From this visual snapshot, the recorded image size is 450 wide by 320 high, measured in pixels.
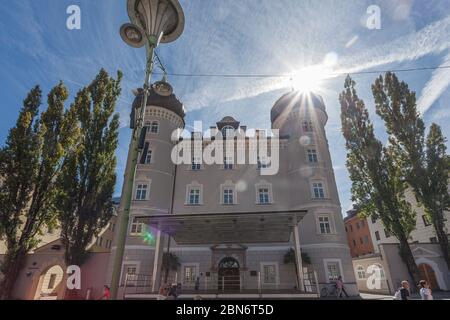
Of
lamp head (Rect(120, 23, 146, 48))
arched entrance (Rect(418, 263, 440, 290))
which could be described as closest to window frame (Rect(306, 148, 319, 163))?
arched entrance (Rect(418, 263, 440, 290))

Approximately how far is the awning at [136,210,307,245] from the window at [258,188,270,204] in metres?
3.63

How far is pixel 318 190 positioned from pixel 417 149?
9.48 m

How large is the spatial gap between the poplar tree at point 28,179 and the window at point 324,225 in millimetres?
20682

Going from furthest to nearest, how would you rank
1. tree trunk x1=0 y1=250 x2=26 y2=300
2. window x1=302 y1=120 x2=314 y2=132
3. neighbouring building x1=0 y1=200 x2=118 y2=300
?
window x1=302 y1=120 x2=314 y2=132, neighbouring building x1=0 y1=200 x2=118 y2=300, tree trunk x1=0 y1=250 x2=26 y2=300

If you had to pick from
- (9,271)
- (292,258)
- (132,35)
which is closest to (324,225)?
(292,258)

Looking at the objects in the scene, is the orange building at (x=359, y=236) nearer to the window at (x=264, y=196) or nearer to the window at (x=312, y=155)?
the window at (x=312, y=155)

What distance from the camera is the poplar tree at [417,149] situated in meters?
19.1

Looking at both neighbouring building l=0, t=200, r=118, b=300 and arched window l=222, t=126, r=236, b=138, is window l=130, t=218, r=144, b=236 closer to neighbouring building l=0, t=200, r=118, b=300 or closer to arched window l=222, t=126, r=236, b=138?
neighbouring building l=0, t=200, r=118, b=300

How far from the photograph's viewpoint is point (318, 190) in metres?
20.8

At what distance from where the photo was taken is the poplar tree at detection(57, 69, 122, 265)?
56.0 feet
